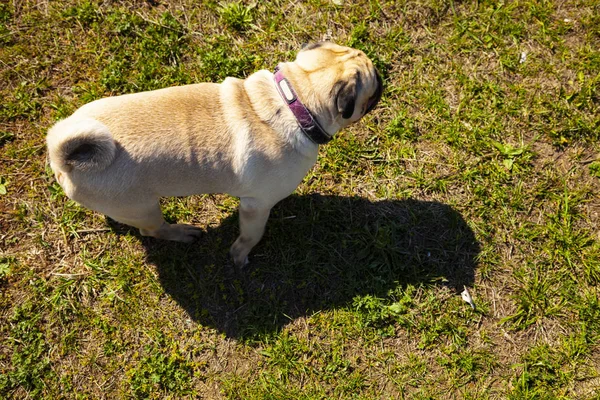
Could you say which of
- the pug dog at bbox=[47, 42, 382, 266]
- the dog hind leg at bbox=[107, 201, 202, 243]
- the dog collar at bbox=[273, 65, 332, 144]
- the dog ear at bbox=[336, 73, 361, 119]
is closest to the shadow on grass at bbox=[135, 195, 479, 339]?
the dog hind leg at bbox=[107, 201, 202, 243]

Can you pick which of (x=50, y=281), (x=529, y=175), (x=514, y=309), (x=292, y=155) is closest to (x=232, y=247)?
(x=292, y=155)

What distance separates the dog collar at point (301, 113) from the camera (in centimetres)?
353

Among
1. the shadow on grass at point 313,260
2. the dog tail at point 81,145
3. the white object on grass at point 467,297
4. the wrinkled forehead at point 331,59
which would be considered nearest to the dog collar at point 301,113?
the wrinkled forehead at point 331,59

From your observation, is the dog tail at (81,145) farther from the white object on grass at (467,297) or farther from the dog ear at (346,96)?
the white object on grass at (467,297)

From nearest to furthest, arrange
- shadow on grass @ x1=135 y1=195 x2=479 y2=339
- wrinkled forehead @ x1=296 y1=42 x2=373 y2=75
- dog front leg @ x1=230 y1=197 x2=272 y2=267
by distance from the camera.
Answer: wrinkled forehead @ x1=296 y1=42 x2=373 y2=75
dog front leg @ x1=230 y1=197 x2=272 y2=267
shadow on grass @ x1=135 y1=195 x2=479 y2=339

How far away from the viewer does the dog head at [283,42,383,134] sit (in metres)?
3.45

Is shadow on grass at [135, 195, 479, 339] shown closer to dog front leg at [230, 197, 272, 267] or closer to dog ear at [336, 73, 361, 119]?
Result: dog front leg at [230, 197, 272, 267]

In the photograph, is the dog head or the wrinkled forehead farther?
the wrinkled forehead

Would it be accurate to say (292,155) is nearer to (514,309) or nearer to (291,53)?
(291,53)

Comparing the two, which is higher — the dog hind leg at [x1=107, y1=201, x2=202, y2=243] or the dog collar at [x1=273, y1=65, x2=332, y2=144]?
the dog collar at [x1=273, y1=65, x2=332, y2=144]

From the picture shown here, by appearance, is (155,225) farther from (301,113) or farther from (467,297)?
(467,297)

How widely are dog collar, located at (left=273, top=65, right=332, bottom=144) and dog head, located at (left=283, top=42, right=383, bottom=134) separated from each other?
46 millimetres

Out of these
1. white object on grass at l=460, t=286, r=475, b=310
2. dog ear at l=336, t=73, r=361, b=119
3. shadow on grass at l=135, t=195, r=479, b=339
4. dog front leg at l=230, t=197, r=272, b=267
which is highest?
dog ear at l=336, t=73, r=361, b=119

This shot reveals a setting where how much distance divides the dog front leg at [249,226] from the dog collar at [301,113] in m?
0.82
